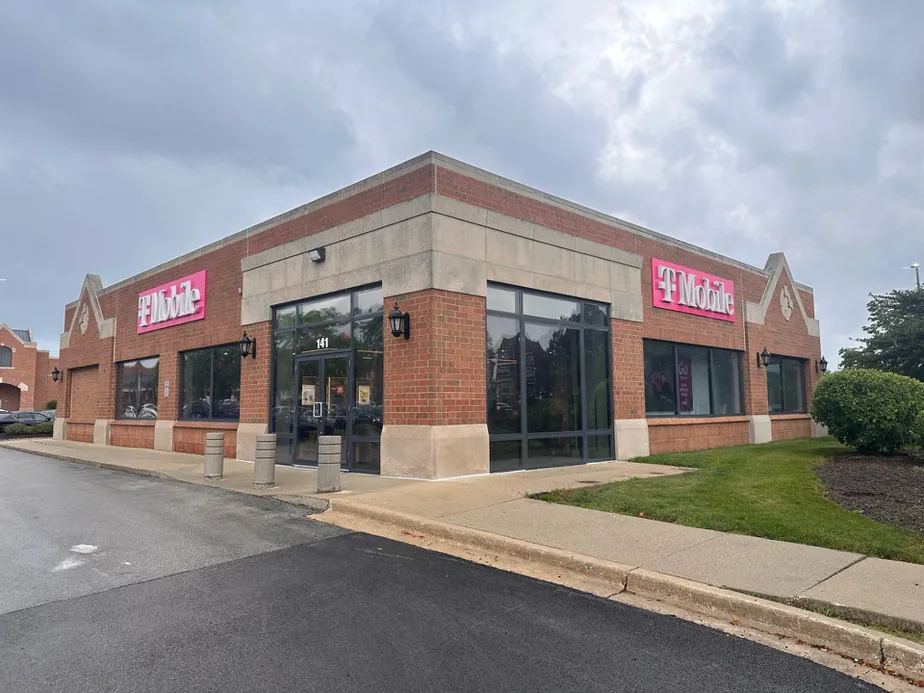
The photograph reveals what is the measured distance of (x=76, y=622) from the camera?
453 centimetres

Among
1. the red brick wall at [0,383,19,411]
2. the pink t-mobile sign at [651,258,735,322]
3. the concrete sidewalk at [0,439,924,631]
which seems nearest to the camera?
the concrete sidewalk at [0,439,924,631]

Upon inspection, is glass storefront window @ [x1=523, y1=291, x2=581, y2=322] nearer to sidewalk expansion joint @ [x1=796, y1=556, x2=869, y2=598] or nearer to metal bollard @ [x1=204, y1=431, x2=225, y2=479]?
metal bollard @ [x1=204, y1=431, x2=225, y2=479]

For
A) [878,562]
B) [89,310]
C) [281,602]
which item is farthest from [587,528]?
[89,310]

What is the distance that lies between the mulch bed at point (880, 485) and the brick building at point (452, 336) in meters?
4.25

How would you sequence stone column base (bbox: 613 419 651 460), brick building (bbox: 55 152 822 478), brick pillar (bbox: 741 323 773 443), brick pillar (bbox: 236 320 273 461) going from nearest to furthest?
brick building (bbox: 55 152 822 478) < stone column base (bbox: 613 419 651 460) < brick pillar (bbox: 236 320 273 461) < brick pillar (bbox: 741 323 773 443)

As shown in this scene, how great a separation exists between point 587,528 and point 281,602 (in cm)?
357

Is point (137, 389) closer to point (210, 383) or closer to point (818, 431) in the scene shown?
point (210, 383)

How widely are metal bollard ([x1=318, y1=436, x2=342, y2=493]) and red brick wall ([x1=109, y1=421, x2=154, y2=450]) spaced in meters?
12.2

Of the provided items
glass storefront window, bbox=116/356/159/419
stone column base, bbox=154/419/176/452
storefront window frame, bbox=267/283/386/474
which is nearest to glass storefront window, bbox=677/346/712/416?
storefront window frame, bbox=267/283/386/474

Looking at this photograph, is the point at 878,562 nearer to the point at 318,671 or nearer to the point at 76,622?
the point at 318,671

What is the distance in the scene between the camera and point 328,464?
973cm

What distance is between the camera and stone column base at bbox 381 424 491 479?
11.0 m

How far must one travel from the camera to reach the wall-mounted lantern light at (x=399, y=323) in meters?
11.4

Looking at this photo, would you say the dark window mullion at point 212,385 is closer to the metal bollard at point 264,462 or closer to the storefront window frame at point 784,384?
the metal bollard at point 264,462
